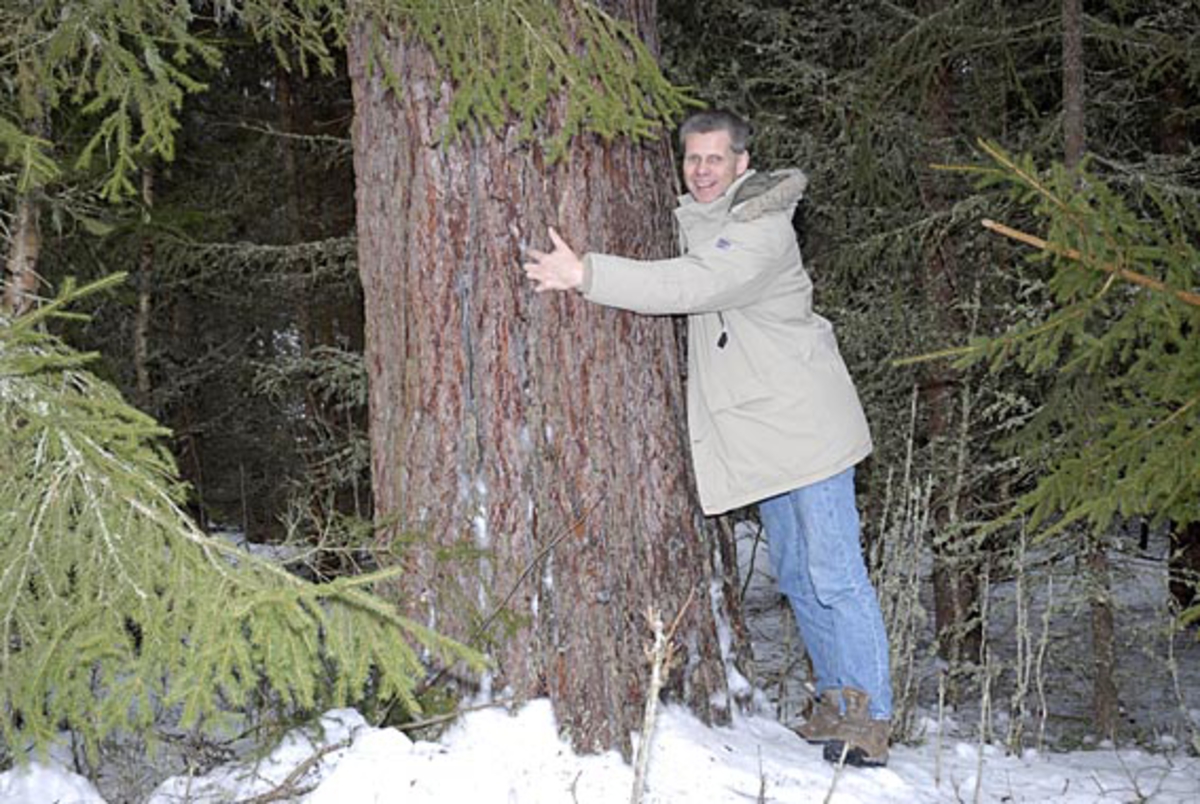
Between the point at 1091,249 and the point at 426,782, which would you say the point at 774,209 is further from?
the point at 426,782

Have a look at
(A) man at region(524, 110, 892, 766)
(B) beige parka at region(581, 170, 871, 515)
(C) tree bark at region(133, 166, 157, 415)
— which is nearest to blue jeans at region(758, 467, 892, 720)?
(A) man at region(524, 110, 892, 766)

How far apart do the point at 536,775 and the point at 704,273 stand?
1.56 m

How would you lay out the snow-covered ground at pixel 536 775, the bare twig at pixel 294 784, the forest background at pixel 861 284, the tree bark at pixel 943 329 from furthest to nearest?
the tree bark at pixel 943 329, the forest background at pixel 861 284, the snow-covered ground at pixel 536 775, the bare twig at pixel 294 784

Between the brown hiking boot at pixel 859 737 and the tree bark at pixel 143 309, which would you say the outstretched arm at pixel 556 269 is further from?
the tree bark at pixel 143 309

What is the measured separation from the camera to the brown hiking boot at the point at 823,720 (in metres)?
3.80

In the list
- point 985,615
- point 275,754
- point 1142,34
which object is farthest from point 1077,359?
point 1142,34

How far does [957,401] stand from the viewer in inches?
314

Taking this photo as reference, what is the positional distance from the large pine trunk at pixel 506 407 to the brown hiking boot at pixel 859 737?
0.79 metres

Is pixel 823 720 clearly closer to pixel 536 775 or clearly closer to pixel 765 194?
pixel 536 775

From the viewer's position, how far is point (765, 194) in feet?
11.9

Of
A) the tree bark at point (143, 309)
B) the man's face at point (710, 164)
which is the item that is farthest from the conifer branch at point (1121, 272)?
the tree bark at point (143, 309)

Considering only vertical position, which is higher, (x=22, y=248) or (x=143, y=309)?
(x=22, y=248)

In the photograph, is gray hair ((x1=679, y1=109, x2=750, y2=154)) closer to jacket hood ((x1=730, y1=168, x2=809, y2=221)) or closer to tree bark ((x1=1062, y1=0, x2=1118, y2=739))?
jacket hood ((x1=730, y1=168, x2=809, y2=221))

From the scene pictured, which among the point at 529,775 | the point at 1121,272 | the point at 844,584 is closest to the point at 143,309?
the point at 844,584
